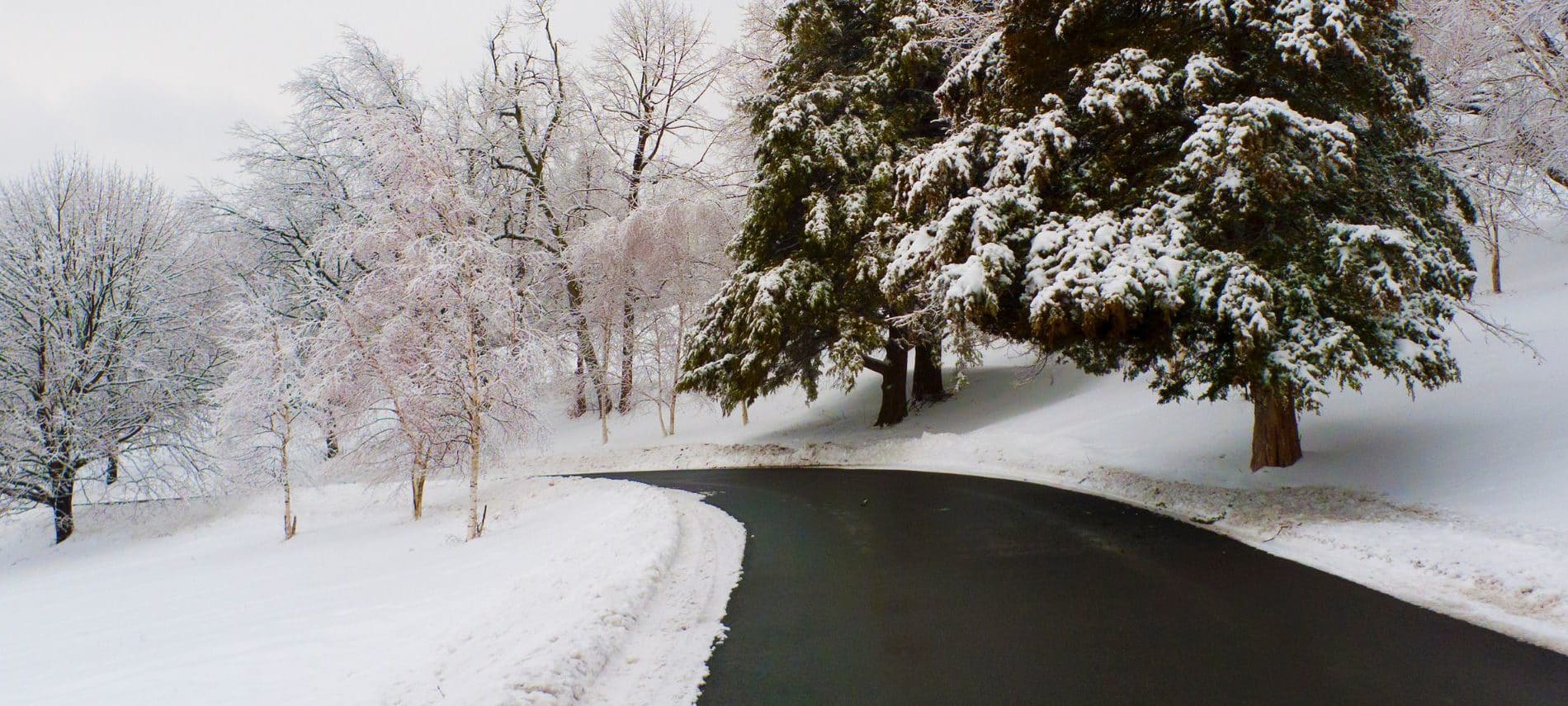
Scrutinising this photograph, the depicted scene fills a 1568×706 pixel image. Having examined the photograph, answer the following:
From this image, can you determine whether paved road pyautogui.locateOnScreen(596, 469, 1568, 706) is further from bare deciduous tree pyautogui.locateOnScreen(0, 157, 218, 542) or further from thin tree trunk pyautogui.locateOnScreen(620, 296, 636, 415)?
thin tree trunk pyautogui.locateOnScreen(620, 296, 636, 415)

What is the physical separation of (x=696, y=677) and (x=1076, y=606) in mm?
2932

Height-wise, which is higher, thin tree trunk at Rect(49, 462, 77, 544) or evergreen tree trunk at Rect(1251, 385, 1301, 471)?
evergreen tree trunk at Rect(1251, 385, 1301, 471)

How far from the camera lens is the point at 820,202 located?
1750 centimetres

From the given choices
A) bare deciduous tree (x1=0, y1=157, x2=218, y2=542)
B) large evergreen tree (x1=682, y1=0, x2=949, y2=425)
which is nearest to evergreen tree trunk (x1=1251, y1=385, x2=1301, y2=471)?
large evergreen tree (x1=682, y1=0, x2=949, y2=425)

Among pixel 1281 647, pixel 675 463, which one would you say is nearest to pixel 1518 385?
pixel 1281 647

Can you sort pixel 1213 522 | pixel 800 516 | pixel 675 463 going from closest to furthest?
pixel 1213 522
pixel 800 516
pixel 675 463

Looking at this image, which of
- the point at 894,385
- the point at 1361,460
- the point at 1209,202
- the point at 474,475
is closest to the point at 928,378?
the point at 894,385

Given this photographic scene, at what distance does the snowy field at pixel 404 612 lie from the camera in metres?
4.97

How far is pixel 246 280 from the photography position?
23.3 meters

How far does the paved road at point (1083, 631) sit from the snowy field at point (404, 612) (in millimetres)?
675

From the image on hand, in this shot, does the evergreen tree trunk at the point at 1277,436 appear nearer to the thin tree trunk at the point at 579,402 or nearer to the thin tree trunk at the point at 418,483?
the thin tree trunk at the point at 418,483

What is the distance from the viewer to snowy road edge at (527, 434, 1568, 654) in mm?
5371

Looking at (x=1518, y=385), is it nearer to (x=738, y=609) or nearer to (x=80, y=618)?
(x=738, y=609)

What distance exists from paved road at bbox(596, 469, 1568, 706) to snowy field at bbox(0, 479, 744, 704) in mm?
675
